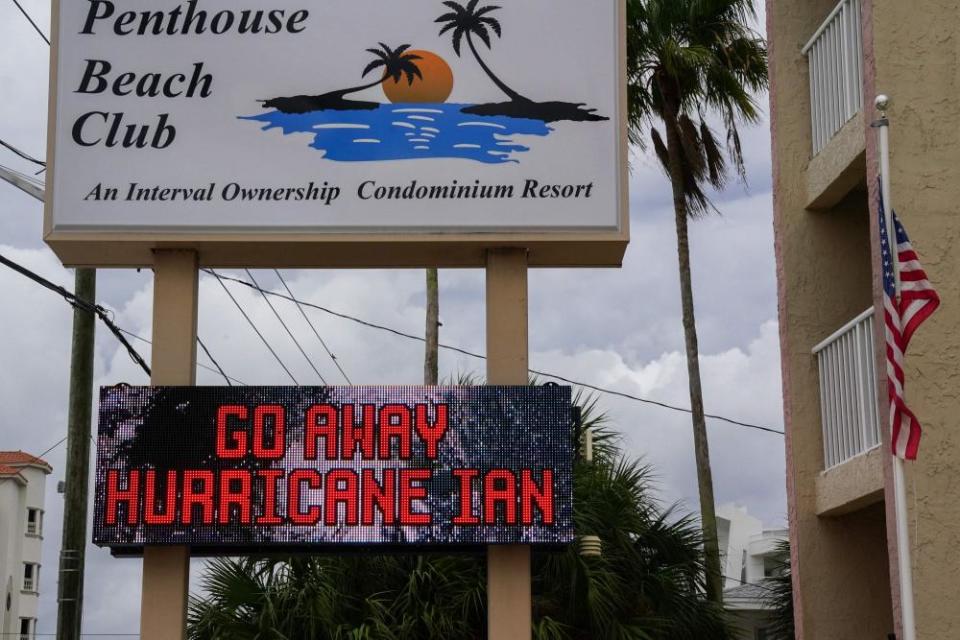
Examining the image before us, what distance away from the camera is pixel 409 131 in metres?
13.8

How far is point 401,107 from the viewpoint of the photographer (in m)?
13.8

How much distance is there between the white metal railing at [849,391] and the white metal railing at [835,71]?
1.94m

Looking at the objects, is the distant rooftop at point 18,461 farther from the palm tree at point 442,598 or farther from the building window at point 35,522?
the palm tree at point 442,598

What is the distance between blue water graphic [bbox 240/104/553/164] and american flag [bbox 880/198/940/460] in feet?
13.6

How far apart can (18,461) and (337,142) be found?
46821mm

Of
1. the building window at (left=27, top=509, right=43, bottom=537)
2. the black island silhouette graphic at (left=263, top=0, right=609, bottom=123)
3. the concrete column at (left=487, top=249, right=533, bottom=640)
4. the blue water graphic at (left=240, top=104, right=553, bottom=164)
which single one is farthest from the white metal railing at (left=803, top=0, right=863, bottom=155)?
the building window at (left=27, top=509, right=43, bottom=537)

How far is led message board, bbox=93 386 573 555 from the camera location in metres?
12.4

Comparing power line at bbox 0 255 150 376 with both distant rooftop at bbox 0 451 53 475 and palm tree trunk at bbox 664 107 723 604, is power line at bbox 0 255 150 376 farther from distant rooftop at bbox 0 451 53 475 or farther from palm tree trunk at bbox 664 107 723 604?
distant rooftop at bbox 0 451 53 475

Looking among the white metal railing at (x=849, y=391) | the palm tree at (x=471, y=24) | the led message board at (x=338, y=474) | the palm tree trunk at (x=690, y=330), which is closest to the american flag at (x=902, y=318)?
the white metal railing at (x=849, y=391)

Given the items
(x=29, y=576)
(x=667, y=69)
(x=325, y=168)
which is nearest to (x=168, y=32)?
(x=325, y=168)

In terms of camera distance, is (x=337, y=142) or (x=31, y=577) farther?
(x=31, y=577)

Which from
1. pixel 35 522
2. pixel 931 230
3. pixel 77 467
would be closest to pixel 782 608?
pixel 931 230

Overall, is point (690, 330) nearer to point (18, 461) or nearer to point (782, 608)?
point (782, 608)

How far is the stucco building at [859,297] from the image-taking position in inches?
Result: 450
